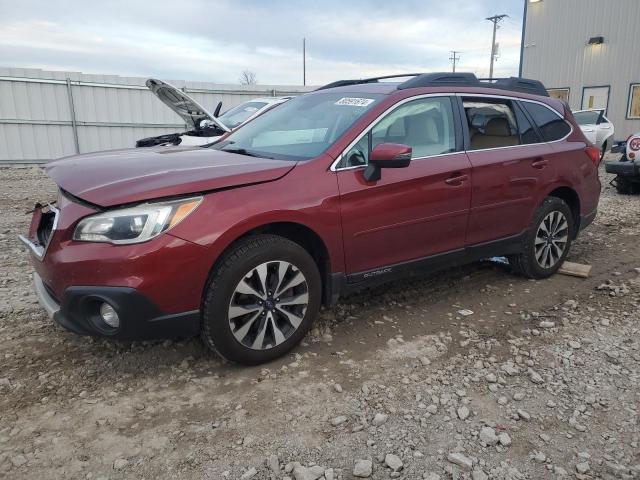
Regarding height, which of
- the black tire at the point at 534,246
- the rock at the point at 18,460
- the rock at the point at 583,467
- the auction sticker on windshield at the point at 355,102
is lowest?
the rock at the point at 583,467

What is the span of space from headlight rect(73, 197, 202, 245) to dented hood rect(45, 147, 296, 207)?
59mm

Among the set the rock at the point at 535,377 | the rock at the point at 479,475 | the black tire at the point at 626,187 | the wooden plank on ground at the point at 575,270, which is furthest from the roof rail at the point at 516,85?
the black tire at the point at 626,187

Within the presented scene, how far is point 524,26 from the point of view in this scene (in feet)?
78.5

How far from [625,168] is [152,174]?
350 inches

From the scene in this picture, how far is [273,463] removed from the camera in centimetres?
225

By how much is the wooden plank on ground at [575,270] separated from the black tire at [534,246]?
108mm

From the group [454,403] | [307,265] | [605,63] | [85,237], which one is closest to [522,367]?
[454,403]

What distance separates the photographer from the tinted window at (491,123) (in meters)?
3.97

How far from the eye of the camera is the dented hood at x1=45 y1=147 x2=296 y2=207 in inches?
103

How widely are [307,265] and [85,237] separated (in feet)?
4.07

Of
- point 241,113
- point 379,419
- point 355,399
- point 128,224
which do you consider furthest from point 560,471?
point 241,113

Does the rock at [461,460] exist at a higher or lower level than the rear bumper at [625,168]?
lower

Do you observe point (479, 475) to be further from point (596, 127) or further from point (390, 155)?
point (596, 127)

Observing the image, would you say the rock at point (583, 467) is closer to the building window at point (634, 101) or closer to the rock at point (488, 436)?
the rock at point (488, 436)
